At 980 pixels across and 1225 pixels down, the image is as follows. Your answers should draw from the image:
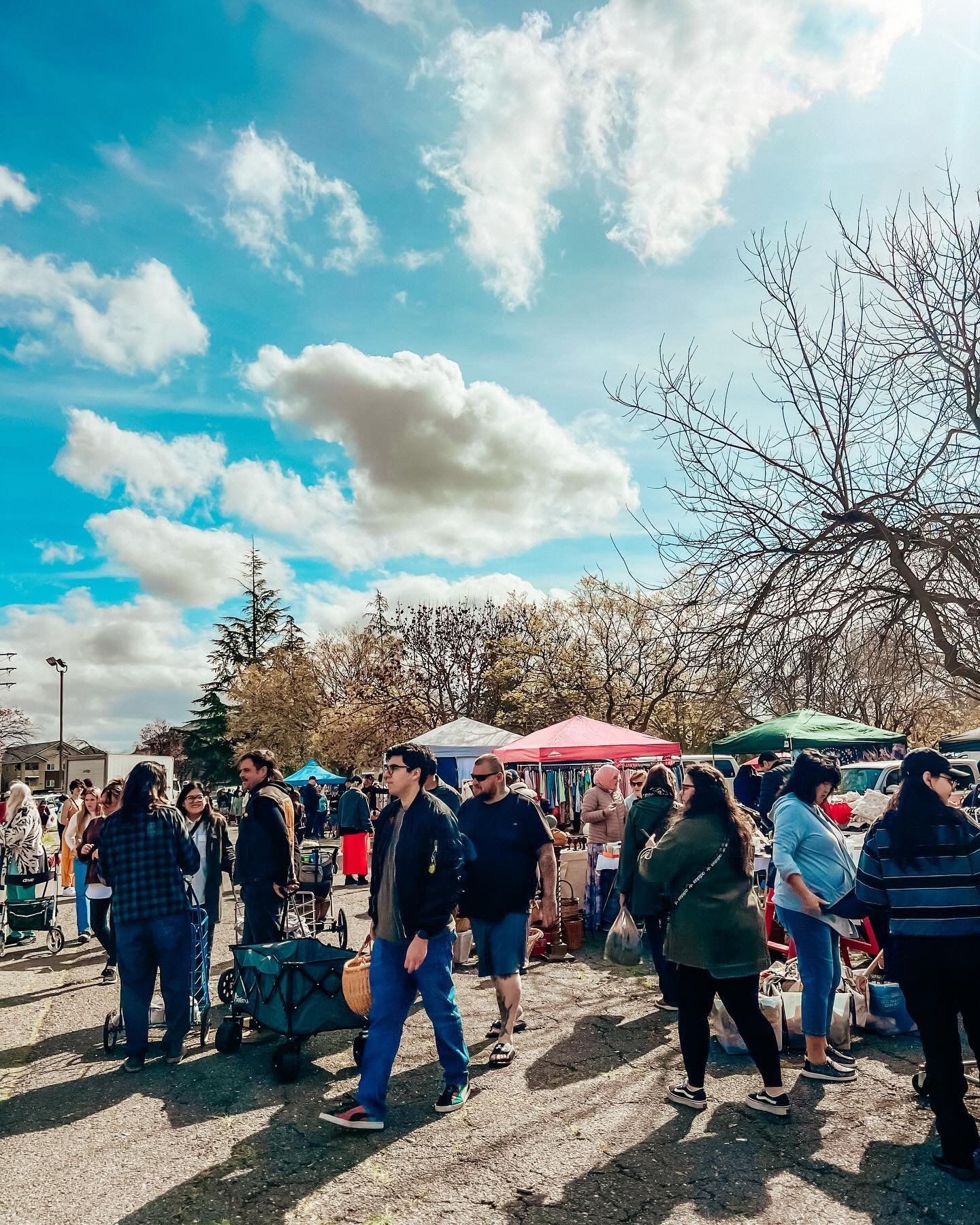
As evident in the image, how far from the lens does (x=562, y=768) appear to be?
16.2 metres

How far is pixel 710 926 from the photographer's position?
427cm

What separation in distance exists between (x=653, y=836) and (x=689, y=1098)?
1.82m

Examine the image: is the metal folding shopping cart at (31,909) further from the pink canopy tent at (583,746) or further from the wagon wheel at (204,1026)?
the pink canopy tent at (583,746)

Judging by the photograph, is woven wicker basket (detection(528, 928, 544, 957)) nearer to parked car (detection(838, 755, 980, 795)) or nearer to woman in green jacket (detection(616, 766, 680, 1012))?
woman in green jacket (detection(616, 766, 680, 1012))

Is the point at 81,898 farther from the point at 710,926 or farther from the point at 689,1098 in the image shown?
the point at 710,926

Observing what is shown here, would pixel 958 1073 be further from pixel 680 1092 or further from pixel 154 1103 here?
pixel 154 1103

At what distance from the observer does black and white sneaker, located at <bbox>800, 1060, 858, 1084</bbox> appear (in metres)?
4.80

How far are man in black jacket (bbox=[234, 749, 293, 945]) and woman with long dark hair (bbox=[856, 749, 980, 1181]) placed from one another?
3932 mm

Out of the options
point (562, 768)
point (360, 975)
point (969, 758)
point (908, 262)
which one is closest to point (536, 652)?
point (562, 768)

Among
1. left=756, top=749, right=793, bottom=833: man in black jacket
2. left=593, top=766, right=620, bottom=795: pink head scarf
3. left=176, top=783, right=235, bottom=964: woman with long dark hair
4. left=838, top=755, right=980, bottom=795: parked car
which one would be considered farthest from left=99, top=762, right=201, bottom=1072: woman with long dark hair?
left=756, top=749, right=793, bottom=833: man in black jacket

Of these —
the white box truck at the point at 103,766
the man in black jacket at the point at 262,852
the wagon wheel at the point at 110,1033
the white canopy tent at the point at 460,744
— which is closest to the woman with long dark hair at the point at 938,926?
the man in black jacket at the point at 262,852

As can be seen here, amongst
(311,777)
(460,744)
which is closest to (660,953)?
(460,744)

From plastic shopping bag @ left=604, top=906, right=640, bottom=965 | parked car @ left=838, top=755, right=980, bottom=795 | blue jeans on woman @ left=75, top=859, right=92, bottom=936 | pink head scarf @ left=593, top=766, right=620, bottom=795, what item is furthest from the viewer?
parked car @ left=838, top=755, right=980, bottom=795

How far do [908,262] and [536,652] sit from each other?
24176mm
